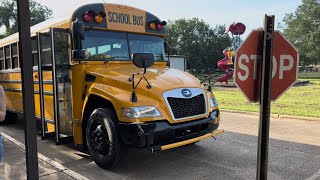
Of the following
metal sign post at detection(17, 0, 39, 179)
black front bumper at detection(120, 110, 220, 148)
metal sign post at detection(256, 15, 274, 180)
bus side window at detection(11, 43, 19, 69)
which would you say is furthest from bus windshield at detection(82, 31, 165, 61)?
metal sign post at detection(256, 15, 274, 180)

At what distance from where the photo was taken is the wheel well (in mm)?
5262

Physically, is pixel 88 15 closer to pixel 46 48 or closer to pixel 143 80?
pixel 46 48

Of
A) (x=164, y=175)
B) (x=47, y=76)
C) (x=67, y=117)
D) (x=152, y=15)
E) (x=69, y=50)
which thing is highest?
(x=152, y=15)

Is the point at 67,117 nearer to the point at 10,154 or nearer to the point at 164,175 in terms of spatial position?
the point at 10,154

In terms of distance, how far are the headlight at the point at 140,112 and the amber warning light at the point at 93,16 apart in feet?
6.03

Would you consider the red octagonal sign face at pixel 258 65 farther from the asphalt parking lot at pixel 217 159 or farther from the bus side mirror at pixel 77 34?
the bus side mirror at pixel 77 34

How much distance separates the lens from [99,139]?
5125 millimetres

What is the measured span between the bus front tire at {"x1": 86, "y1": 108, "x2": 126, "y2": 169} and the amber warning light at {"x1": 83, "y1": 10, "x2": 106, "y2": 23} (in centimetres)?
157

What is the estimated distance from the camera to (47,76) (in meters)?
6.17

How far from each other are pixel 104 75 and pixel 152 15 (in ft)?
6.58

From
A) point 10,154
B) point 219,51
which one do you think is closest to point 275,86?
point 10,154

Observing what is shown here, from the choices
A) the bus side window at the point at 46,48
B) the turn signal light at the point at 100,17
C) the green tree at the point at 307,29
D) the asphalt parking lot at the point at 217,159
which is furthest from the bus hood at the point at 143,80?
the green tree at the point at 307,29

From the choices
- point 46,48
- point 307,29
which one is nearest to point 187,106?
point 46,48

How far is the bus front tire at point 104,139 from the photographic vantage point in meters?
4.84
